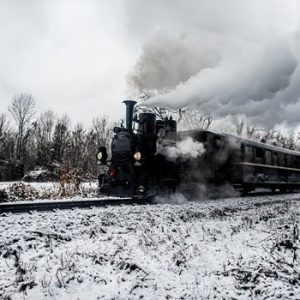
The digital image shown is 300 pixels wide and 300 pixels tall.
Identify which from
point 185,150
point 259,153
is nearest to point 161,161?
point 185,150

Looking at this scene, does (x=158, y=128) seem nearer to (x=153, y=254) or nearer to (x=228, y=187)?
(x=228, y=187)

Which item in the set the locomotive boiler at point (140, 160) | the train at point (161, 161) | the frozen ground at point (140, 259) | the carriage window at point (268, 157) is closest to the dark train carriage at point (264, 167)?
the carriage window at point (268, 157)

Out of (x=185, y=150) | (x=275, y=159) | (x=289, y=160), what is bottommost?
(x=185, y=150)

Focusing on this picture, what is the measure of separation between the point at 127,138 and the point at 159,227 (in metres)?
6.67

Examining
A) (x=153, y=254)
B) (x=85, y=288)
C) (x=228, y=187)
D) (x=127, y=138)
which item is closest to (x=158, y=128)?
(x=127, y=138)

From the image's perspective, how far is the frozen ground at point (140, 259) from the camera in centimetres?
441

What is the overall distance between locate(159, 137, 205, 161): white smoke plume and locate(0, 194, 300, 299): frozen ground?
6.14 m

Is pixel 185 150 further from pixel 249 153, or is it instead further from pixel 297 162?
pixel 297 162

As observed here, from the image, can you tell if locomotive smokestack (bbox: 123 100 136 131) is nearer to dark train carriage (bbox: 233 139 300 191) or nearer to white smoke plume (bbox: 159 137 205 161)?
white smoke plume (bbox: 159 137 205 161)

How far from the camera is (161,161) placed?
14.1 m

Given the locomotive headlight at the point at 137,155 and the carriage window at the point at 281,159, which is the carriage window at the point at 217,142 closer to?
the locomotive headlight at the point at 137,155

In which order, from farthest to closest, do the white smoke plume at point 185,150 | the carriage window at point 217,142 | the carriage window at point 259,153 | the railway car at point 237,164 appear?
the carriage window at point 259,153 → the carriage window at point 217,142 → the railway car at point 237,164 → the white smoke plume at point 185,150

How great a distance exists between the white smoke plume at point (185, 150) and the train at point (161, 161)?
45 mm

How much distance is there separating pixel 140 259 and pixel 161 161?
8.69m
